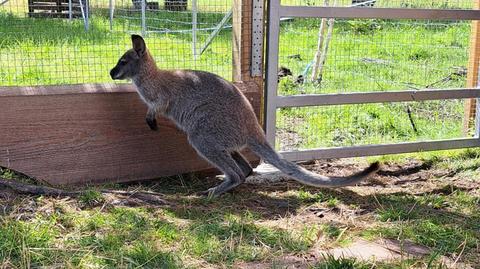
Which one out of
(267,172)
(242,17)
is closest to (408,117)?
(267,172)

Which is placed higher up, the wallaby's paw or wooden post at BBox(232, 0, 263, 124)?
wooden post at BBox(232, 0, 263, 124)

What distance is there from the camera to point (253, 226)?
12.1 feet

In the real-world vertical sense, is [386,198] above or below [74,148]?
below

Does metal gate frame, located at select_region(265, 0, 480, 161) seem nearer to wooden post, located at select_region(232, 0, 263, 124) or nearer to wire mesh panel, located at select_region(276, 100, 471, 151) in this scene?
wooden post, located at select_region(232, 0, 263, 124)

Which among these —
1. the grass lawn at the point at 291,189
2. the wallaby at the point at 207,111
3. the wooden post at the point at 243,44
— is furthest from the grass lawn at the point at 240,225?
the wooden post at the point at 243,44

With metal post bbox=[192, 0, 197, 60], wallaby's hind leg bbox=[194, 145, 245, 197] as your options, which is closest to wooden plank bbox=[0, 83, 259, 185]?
wallaby's hind leg bbox=[194, 145, 245, 197]

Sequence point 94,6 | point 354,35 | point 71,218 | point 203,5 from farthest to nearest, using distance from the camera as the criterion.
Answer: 1. point 94,6
2. point 354,35
3. point 203,5
4. point 71,218

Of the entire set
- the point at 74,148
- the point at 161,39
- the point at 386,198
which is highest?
the point at 161,39

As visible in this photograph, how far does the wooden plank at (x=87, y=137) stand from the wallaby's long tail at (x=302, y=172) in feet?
2.03

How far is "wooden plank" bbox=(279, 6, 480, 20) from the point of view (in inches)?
193

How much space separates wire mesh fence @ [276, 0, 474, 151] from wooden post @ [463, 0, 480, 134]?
21cm

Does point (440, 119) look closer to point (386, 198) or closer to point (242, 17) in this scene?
point (386, 198)

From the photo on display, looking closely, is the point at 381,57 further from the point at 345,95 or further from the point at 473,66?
the point at 345,95

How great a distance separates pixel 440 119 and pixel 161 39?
3402 millimetres
